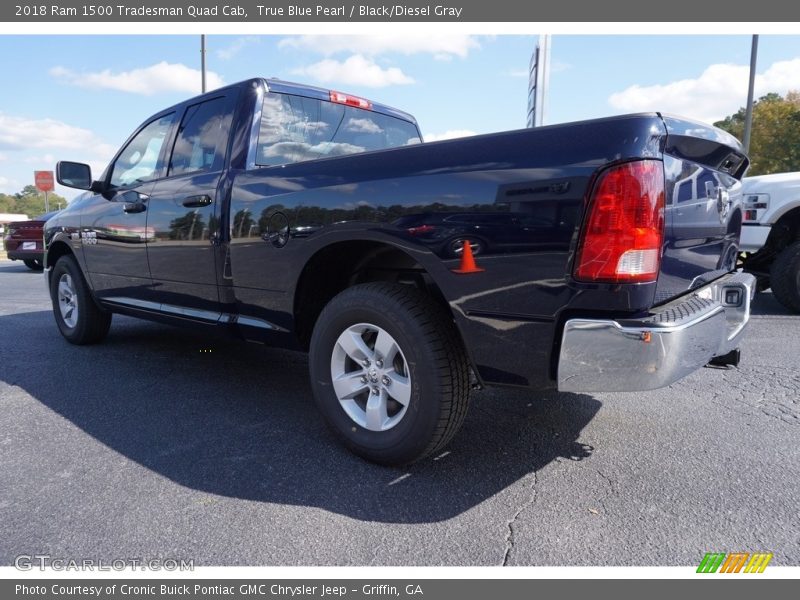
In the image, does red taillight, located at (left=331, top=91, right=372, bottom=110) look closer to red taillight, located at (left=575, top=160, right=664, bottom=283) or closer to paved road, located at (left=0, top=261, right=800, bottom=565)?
paved road, located at (left=0, top=261, right=800, bottom=565)

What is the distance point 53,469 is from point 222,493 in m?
0.89

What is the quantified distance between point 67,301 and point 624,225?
493 centimetres

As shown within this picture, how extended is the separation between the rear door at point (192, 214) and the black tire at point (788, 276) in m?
5.69

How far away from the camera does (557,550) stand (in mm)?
1966

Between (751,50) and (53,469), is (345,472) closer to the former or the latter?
(53,469)

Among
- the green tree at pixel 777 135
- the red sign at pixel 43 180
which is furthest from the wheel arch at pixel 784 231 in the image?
the red sign at pixel 43 180

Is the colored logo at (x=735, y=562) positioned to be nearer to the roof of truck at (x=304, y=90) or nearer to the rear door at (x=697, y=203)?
the rear door at (x=697, y=203)

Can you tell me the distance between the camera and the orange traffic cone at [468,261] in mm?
2197

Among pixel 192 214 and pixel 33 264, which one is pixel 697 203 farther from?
pixel 33 264

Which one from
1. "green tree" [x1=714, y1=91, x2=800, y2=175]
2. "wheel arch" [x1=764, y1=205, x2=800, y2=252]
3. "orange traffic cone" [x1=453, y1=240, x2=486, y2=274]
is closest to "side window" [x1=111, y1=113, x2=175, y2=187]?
"orange traffic cone" [x1=453, y1=240, x2=486, y2=274]

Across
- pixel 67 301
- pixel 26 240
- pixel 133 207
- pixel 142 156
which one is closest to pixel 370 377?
pixel 133 207

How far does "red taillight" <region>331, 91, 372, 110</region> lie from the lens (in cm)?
390

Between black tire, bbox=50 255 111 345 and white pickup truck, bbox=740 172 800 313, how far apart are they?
6296 millimetres

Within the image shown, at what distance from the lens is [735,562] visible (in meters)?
1.92
